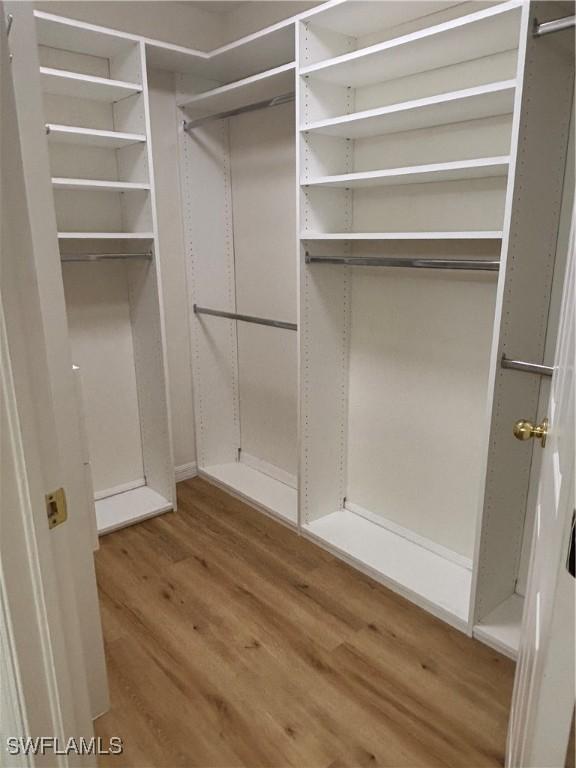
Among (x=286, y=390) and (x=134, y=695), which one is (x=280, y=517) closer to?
(x=286, y=390)

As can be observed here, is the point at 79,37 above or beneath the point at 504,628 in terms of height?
above

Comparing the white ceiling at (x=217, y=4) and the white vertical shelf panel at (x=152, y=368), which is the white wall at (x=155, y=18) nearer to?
the white ceiling at (x=217, y=4)

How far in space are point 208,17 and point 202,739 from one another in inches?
133

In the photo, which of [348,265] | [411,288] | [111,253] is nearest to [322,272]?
[348,265]

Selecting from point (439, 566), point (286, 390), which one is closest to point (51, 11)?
point (286, 390)

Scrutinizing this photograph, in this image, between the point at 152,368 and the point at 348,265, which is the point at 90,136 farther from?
the point at 348,265

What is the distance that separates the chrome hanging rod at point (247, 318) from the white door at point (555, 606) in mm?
1843

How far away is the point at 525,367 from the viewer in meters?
1.83

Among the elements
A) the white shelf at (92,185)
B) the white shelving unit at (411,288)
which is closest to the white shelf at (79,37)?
the white shelf at (92,185)

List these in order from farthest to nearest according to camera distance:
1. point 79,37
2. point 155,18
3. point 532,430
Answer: point 155,18
point 79,37
point 532,430

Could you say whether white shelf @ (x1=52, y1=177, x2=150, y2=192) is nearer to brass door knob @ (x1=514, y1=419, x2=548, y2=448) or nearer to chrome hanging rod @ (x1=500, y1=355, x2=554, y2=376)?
chrome hanging rod @ (x1=500, y1=355, x2=554, y2=376)

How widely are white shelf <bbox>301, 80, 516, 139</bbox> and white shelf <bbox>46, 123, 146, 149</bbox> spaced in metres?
0.87

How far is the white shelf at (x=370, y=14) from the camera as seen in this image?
2084 millimetres

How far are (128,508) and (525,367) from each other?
2.23 m
